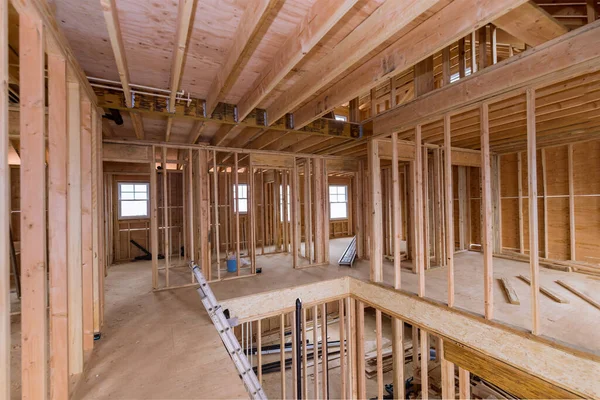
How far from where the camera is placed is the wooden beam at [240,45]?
1.77 m

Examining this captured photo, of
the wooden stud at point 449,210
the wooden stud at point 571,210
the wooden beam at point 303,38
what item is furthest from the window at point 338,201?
the wooden beam at point 303,38

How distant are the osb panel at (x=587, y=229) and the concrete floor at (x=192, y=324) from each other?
67cm

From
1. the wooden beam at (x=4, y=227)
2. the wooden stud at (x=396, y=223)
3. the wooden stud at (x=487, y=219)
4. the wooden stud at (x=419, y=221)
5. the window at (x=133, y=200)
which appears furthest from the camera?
the window at (x=133, y=200)

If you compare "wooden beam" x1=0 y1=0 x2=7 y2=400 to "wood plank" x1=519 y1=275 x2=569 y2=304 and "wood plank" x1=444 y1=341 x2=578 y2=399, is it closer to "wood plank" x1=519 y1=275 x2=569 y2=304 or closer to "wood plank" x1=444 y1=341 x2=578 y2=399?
"wood plank" x1=444 y1=341 x2=578 y2=399

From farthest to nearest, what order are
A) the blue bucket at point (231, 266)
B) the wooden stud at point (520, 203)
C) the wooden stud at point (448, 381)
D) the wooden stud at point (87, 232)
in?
the wooden stud at point (520, 203), the blue bucket at point (231, 266), the wooden stud at point (448, 381), the wooden stud at point (87, 232)

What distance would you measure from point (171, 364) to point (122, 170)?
600 centimetres

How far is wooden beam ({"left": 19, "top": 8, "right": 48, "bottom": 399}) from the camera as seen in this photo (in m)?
1.50

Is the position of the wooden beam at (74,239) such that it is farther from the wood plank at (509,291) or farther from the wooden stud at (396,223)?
the wood plank at (509,291)

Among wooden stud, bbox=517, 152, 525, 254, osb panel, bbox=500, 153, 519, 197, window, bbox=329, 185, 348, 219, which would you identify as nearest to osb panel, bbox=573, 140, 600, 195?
wooden stud, bbox=517, 152, 525, 254

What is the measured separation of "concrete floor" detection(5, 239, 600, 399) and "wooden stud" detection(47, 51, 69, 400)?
1.19ft

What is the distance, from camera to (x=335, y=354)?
17.1ft

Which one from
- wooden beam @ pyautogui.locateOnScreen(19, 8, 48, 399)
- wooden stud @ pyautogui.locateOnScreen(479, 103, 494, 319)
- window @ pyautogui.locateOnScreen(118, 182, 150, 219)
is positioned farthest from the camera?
window @ pyautogui.locateOnScreen(118, 182, 150, 219)

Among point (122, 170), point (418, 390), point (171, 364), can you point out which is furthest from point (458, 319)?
point (122, 170)

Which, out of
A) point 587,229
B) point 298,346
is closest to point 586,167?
point 587,229
